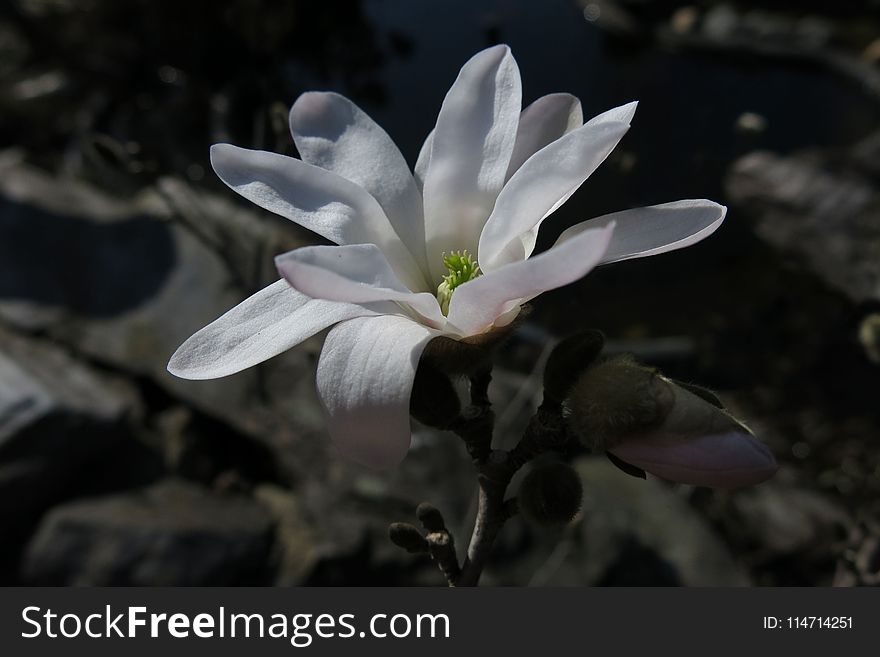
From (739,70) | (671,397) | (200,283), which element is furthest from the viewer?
(739,70)

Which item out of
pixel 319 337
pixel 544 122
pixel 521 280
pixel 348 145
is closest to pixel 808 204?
pixel 319 337

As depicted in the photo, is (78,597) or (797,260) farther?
(797,260)

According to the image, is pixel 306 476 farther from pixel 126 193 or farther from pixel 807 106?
pixel 807 106

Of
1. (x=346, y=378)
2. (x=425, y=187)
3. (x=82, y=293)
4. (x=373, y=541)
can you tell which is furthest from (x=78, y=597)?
(x=82, y=293)

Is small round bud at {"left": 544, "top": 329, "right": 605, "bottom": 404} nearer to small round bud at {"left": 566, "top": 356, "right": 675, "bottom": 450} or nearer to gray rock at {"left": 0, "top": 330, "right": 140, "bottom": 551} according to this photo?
small round bud at {"left": 566, "top": 356, "right": 675, "bottom": 450}

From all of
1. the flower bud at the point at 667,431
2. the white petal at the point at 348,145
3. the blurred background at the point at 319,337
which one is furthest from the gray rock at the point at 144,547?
the flower bud at the point at 667,431

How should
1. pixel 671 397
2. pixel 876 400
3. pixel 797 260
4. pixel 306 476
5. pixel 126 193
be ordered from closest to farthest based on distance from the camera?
pixel 671 397 < pixel 306 476 < pixel 126 193 < pixel 876 400 < pixel 797 260

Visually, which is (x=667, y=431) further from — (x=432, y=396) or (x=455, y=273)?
(x=455, y=273)
